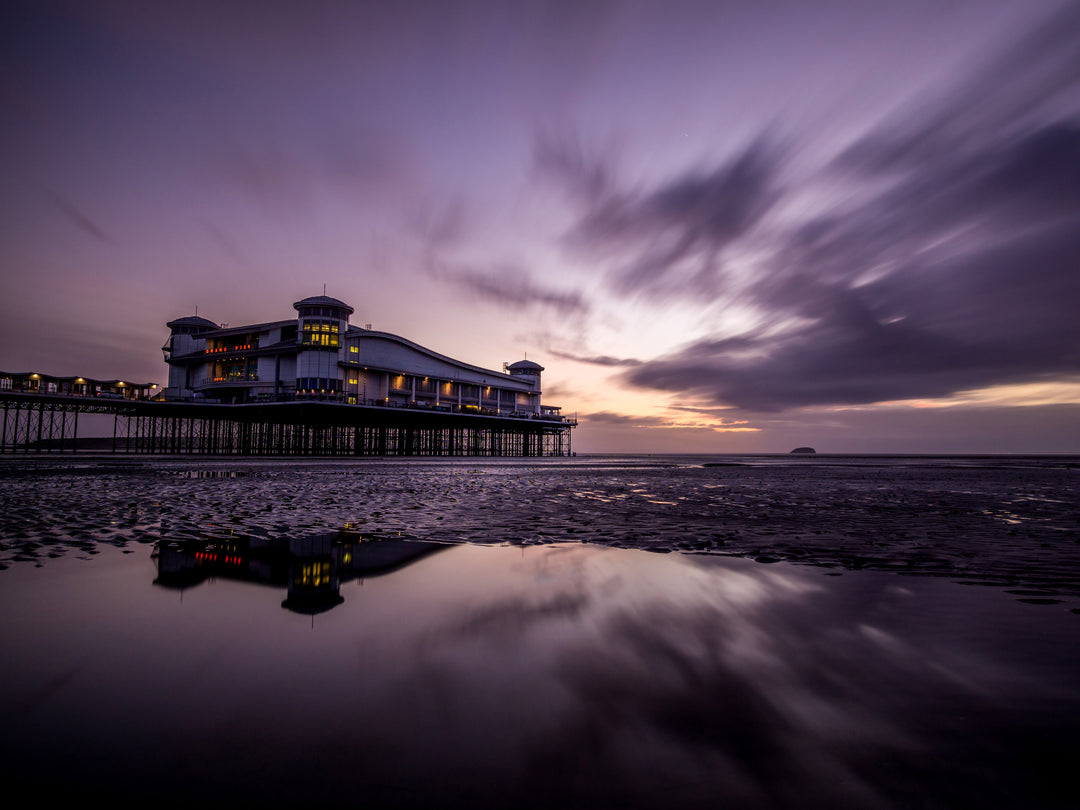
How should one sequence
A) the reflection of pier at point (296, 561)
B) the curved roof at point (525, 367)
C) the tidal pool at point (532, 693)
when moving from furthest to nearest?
the curved roof at point (525, 367) < the reflection of pier at point (296, 561) < the tidal pool at point (532, 693)

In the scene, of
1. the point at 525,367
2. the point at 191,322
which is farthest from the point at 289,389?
the point at 525,367

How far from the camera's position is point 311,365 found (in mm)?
61312

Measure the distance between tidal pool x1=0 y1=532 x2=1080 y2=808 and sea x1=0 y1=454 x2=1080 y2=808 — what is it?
2 cm

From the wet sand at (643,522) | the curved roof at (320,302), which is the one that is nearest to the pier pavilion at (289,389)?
the curved roof at (320,302)

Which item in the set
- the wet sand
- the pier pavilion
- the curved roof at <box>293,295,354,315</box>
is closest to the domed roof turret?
the pier pavilion

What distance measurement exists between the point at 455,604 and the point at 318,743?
2.20 metres

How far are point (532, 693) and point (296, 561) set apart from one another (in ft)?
13.4

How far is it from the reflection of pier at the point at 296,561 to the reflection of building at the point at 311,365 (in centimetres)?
5495

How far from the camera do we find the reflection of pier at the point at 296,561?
189 inches

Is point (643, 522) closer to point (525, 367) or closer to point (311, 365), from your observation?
point (311, 365)

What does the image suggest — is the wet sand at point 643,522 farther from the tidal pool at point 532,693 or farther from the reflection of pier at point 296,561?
the tidal pool at point 532,693

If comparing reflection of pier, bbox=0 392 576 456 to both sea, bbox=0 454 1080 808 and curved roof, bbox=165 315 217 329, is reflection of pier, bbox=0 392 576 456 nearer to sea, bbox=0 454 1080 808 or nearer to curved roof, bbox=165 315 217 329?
curved roof, bbox=165 315 217 329

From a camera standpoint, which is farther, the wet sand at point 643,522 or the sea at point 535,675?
the wet sand at point 643,522

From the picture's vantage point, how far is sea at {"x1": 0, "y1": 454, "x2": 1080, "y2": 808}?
1.93 metres
